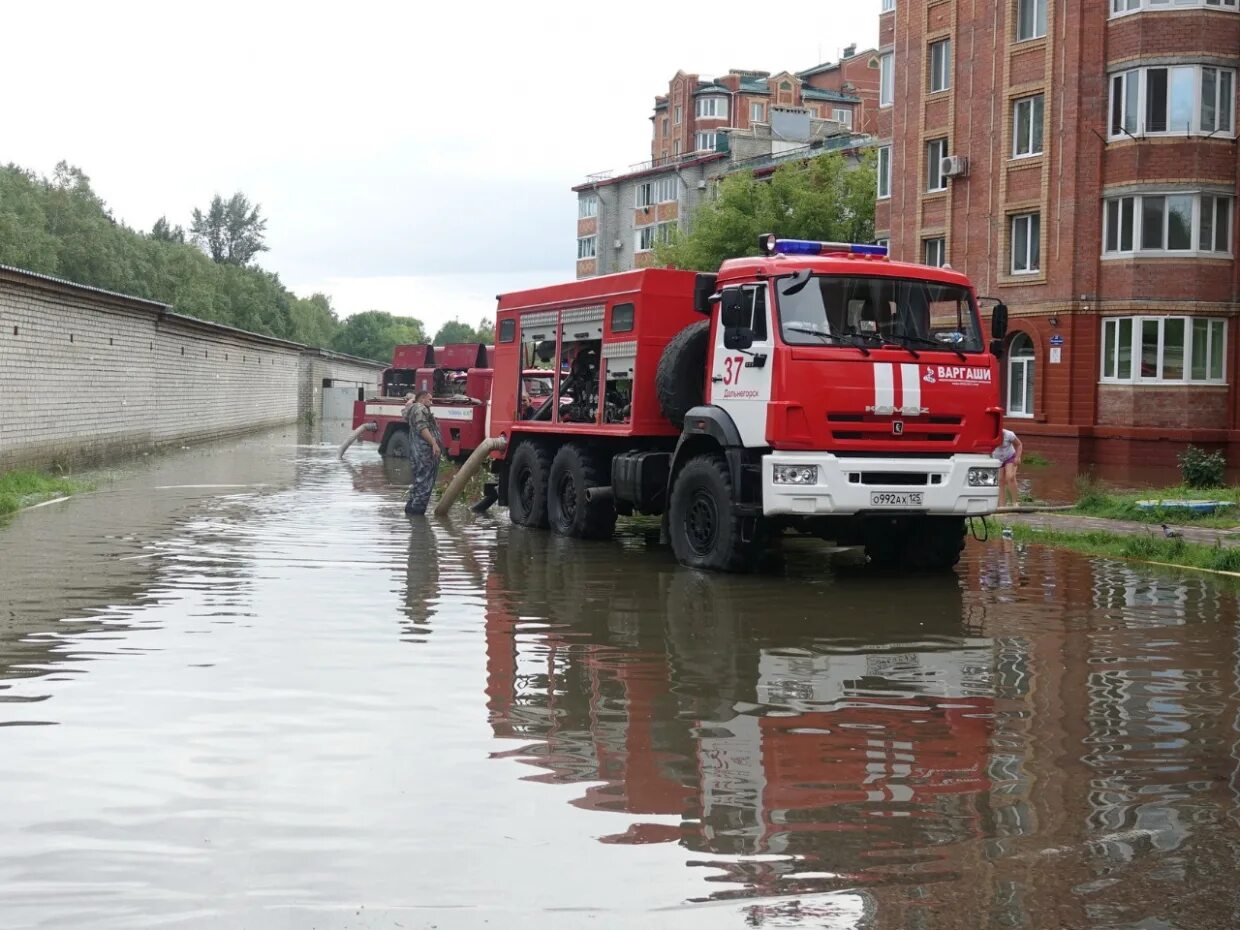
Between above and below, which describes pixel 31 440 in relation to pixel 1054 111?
below

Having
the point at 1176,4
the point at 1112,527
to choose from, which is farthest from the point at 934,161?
the point at 1112,527

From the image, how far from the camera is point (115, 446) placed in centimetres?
3356

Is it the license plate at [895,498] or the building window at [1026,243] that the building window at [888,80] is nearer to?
the building window at [1026,243]

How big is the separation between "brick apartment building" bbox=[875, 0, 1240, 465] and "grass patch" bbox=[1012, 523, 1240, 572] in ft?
54.0

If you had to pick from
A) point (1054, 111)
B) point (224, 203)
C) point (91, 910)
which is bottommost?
point (91, 910)

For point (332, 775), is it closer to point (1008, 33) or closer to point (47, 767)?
point (47, 767)

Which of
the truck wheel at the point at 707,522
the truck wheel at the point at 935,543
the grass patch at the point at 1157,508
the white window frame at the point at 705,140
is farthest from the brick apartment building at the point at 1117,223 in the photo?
the white window frame at the point at 705,140

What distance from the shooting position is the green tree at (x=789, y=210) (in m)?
54.4

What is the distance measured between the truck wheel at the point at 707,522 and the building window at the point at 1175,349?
21.2 meters

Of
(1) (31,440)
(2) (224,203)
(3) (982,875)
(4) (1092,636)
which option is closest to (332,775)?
(3) (982,875)

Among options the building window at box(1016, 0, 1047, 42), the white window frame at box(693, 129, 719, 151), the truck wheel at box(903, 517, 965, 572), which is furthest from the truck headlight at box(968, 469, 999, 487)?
the white window frame at box(693, 129, 719, 151)

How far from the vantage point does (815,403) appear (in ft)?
43.2

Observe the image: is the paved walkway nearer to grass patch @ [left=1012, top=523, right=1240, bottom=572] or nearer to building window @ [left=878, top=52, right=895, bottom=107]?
grass patch @ [left=1012, top=523, right=1240, bottom=572]

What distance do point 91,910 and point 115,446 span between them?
3034 centimetres
